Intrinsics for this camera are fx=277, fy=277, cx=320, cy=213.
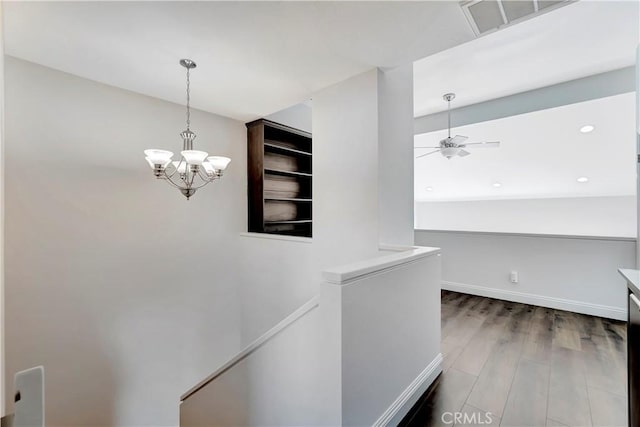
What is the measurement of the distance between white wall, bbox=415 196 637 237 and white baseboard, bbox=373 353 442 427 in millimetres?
4687

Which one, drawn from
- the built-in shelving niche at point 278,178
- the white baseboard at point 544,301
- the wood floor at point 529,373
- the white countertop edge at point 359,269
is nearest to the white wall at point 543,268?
the white baseboard at point 544,301

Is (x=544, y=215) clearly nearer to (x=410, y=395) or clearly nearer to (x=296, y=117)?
(x=296, y=117)

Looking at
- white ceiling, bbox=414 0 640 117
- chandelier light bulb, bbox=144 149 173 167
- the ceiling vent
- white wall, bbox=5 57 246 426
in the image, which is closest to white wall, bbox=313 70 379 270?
the ceiling vent

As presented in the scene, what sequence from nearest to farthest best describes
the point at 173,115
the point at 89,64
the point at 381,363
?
the point at 381,363, the point at 89,64, the point at 173,115

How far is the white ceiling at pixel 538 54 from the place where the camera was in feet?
7.64

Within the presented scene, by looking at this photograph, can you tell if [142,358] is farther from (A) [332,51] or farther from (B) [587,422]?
(B) [587,422]

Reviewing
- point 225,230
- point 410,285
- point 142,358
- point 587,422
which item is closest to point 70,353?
point 142,358

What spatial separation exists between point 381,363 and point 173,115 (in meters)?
3.28

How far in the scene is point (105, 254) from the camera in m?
2.75

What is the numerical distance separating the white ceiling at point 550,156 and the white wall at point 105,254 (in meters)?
4.14

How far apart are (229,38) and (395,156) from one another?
1.69m

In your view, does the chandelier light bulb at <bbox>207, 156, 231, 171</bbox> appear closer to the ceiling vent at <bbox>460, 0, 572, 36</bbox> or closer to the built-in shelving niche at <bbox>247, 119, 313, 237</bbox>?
the built-in shelving niche at <bbox>247, 119, 313, 237</bbox>

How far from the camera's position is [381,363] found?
64.9 inches

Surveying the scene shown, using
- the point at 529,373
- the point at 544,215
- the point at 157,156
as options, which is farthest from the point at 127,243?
the point at 544,215
